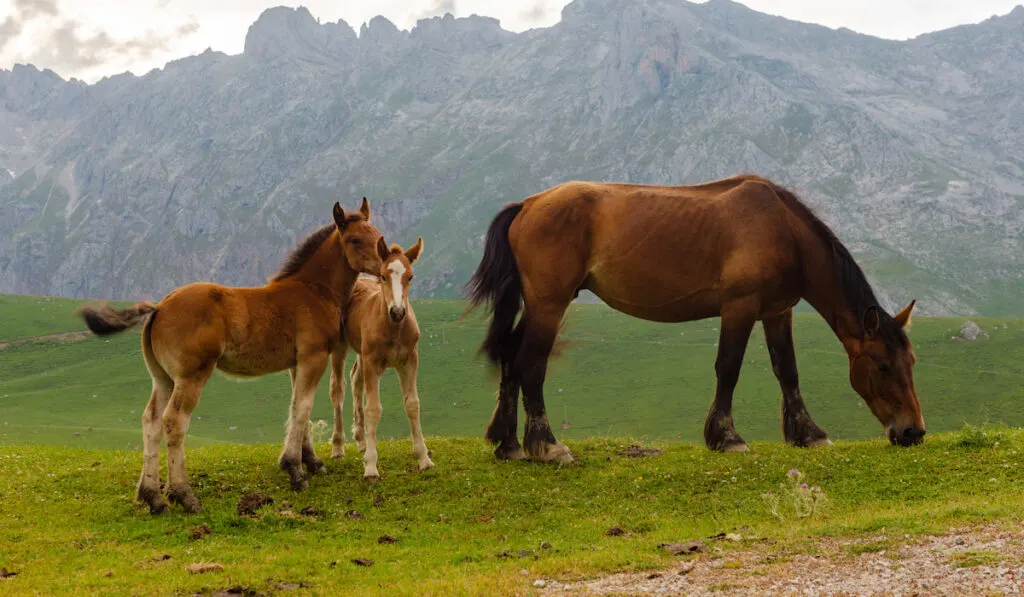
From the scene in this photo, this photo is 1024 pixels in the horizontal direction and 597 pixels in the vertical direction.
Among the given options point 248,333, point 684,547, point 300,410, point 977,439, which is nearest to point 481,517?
point 684,547

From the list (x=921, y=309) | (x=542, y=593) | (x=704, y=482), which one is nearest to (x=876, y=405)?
(x=704, y=482)

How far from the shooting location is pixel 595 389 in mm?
68688

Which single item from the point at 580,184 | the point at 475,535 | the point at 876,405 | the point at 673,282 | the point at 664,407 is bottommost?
the point at 664,407

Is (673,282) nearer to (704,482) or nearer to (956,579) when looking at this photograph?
(704,482)

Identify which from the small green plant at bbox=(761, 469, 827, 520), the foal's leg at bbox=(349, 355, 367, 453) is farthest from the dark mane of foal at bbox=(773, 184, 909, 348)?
the foal's leg at bbox=(349, 355, 367, 453)

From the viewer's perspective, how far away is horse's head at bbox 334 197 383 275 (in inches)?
465

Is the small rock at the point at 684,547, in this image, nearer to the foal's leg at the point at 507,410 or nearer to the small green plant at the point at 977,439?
A: the foal's leg at the point at 507,410

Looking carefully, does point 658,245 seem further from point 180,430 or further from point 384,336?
point 180,430

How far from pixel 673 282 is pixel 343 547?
667 cm

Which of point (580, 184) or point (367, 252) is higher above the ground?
point (580, 184)

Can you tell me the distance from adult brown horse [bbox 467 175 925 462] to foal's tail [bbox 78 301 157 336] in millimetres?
5073

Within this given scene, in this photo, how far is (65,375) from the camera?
7506 cm

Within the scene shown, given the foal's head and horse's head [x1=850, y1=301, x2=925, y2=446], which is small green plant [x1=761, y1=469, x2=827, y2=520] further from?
the foal's head

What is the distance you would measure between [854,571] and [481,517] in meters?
4.80
